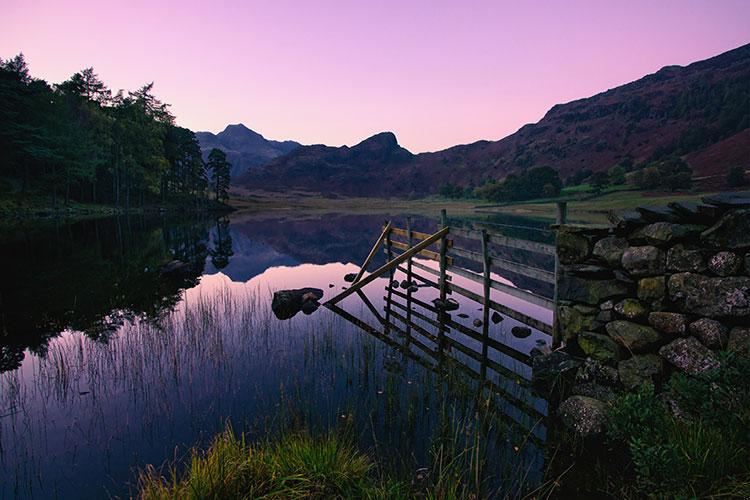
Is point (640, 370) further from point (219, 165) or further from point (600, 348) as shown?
point (219, 165)

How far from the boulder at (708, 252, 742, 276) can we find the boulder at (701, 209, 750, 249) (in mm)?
137

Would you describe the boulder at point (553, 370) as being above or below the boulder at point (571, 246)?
below

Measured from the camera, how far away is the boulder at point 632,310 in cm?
643

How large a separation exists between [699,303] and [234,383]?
27.1 feet

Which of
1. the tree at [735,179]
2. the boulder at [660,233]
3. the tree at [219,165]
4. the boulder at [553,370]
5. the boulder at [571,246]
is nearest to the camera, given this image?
the boulder at [660,233]

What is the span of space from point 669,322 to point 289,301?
10.7 m

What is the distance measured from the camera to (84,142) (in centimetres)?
5894

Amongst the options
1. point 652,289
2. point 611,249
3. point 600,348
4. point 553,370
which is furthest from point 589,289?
point 553,370

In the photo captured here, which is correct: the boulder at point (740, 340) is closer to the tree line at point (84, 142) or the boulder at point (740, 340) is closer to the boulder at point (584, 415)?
the boulder at point (584, 415)

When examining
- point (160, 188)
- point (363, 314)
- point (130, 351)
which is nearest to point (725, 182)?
point (363, 314)

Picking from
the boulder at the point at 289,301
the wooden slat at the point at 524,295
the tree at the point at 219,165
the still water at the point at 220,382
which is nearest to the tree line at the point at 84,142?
the tree at the point at 219,165

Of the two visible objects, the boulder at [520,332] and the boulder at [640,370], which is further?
the boulder at [520,332]

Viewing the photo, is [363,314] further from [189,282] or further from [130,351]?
[189,282]

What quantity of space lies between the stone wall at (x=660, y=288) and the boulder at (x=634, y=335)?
0.05ft
